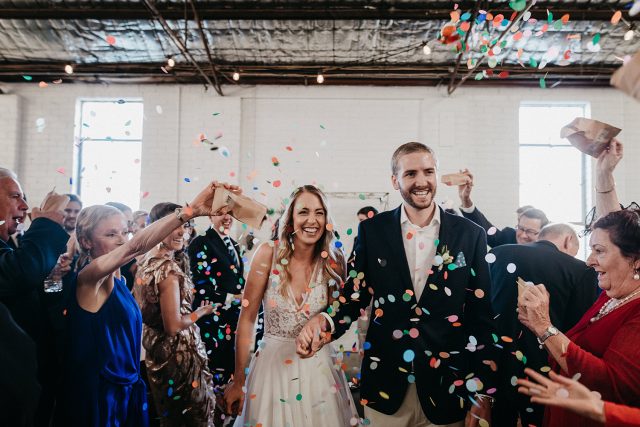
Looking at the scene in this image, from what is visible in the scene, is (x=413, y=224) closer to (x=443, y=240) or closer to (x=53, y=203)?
(x=443, y=240)

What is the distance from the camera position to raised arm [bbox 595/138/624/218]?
6.89 feet

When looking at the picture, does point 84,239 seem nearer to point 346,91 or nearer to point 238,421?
point 238,421

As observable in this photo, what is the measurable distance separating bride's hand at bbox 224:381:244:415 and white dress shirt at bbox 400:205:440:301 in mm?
959

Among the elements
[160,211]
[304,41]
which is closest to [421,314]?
[160,211]

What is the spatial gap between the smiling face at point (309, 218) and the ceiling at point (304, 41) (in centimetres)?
326

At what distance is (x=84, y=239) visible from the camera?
7.23ft

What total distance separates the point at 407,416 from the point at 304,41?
5.78 metres

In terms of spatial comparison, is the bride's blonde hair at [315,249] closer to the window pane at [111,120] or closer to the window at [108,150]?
the window at [108,150]

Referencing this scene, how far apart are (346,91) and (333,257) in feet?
19.3

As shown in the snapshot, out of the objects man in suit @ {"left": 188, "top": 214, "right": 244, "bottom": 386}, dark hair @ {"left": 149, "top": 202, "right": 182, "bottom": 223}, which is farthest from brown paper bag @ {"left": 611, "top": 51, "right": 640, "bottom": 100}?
man in suit @ {"left": 188, "top": 214, "right": 244, "bottom": 386}

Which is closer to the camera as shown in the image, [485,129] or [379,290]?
[379,290]

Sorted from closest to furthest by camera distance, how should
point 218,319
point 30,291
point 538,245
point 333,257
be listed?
point 30,291 → point 333,257 → point 538,245 → point 218,319

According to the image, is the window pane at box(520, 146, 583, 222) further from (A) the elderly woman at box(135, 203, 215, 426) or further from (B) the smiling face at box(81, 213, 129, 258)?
(B) the smiling face at box(81, 213, 129, 258)

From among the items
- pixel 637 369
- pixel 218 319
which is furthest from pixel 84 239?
pixel 637 369
